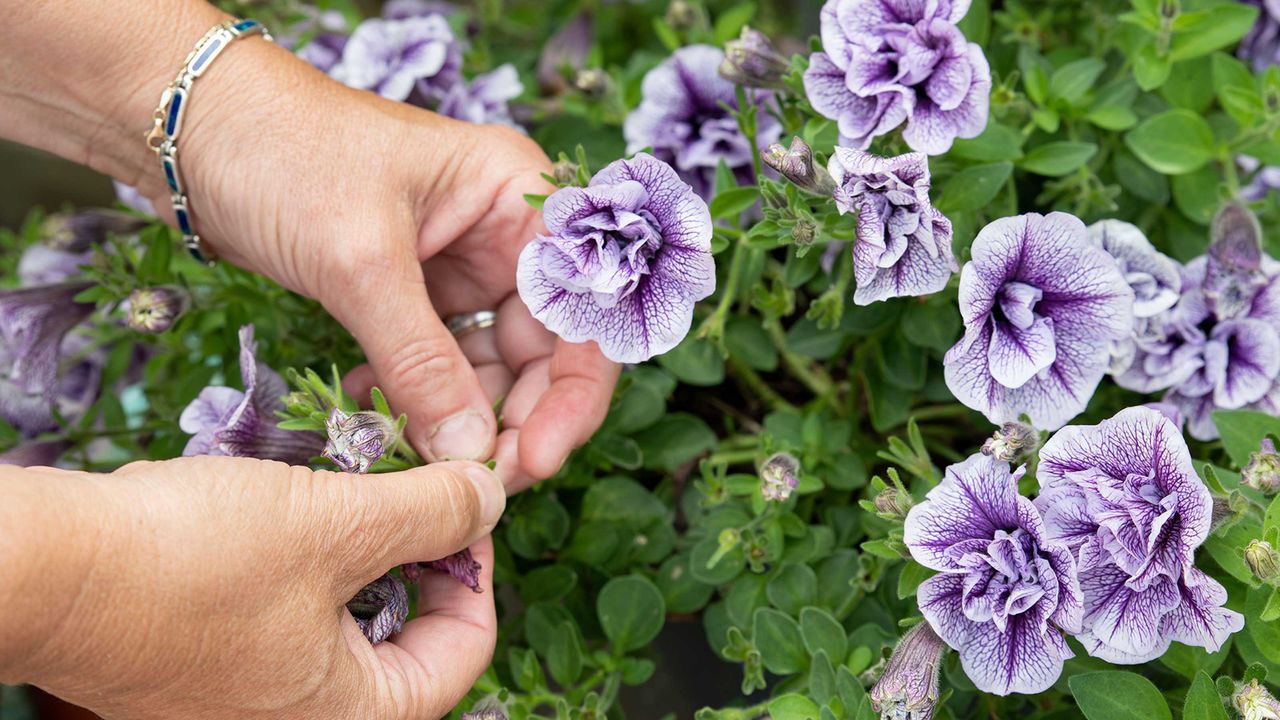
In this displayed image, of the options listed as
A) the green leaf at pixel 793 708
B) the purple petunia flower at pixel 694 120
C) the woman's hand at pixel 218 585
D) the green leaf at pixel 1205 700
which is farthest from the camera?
the purple petunia flower at pixel 694 120

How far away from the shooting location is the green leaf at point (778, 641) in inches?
36.4

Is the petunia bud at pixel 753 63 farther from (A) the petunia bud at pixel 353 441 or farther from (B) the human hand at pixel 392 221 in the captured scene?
(A) the petunia bud at pixel 353 441

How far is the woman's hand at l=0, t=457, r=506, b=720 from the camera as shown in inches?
24.6

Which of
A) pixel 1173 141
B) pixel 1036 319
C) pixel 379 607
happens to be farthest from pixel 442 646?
pixel 1173 141

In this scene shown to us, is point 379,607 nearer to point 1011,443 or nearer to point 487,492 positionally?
point 487,492

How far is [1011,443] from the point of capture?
2.43ft

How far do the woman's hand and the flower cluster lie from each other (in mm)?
609

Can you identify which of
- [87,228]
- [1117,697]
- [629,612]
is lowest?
[629,612]

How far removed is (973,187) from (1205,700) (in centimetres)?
43

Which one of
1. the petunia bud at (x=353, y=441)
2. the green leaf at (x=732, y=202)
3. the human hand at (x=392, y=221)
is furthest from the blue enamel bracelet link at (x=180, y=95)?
the green leaf at (x=732, y=202)

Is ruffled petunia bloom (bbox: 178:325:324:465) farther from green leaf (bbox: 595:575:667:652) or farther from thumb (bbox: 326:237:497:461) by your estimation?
green leaf (bbox: 595:575:667:652)

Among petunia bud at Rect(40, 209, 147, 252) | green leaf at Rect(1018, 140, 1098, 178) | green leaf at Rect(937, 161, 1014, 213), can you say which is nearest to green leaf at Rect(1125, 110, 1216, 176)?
green leaf at Rect(1018, 140, 1098, 178)

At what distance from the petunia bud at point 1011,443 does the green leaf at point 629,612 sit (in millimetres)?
392

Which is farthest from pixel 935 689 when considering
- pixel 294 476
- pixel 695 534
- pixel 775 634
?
pixel 294 476
